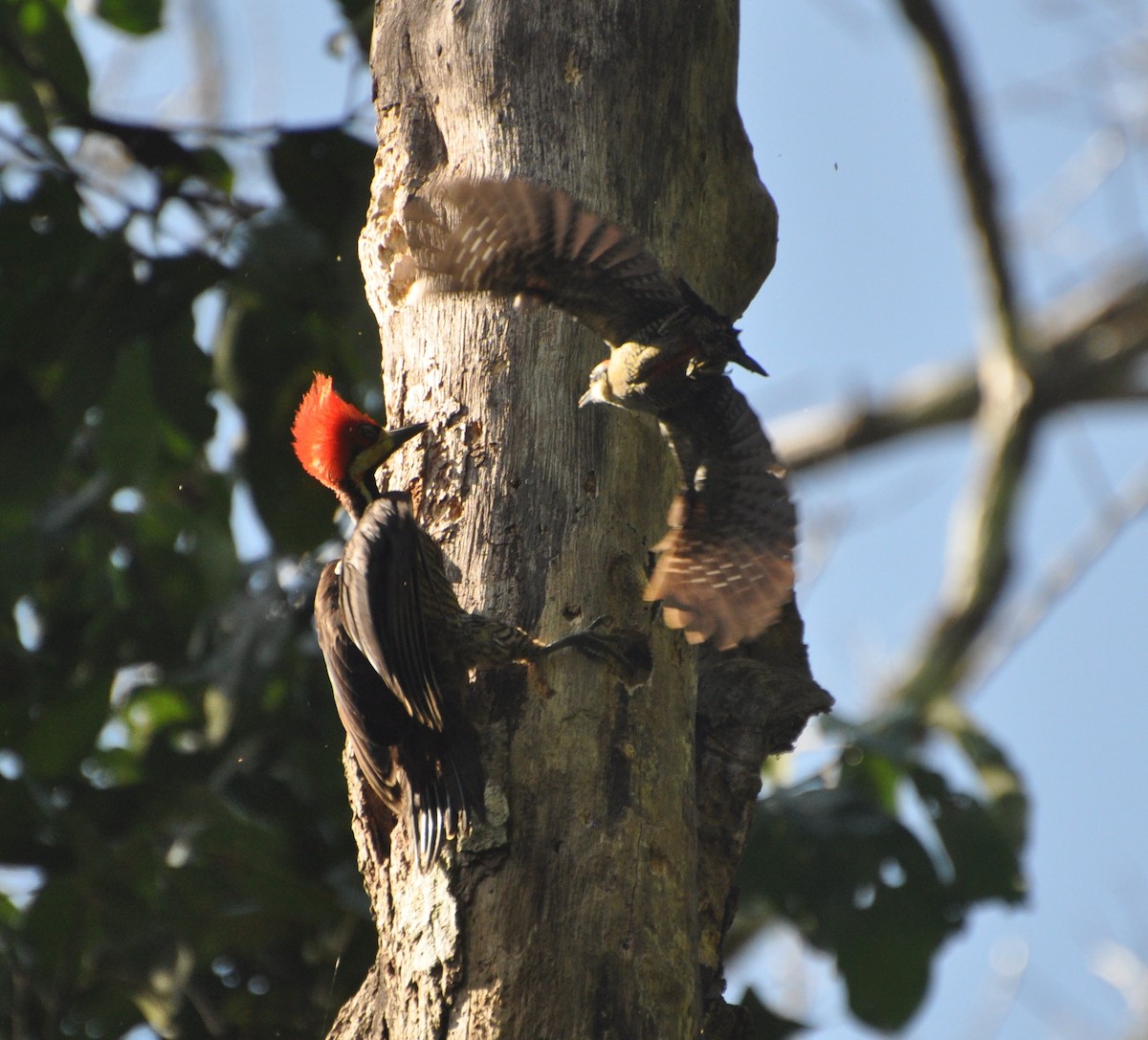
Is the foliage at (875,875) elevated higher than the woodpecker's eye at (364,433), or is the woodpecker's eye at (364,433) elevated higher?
the woodpecker's eye at (364,433)

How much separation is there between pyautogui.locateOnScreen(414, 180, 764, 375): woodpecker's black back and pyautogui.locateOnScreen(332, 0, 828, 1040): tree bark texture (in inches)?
2.6

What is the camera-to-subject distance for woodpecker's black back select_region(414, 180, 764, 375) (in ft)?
9.55

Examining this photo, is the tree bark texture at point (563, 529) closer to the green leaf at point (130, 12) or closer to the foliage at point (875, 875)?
the foliage at point (875, 875)

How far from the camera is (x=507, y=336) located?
3.07m

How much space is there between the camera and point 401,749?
2771 mm

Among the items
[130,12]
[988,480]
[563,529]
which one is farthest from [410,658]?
[988,480]

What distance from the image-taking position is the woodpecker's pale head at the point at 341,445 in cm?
333

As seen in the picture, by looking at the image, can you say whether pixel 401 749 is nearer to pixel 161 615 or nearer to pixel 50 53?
pixel 161 615

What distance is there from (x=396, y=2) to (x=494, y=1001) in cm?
235

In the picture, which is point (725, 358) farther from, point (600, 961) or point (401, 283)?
point (600, 961)

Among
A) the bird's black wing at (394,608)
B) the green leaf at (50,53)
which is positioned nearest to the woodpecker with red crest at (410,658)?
the bird's black wing at (394,608)

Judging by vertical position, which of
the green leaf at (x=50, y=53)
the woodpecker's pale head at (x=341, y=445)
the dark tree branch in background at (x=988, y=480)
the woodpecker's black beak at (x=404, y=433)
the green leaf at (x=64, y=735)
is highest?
the green leaf at (x=50, y=53)

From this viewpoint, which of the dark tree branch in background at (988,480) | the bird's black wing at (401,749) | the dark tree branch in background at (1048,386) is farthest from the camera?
the dark tree branch in background at (1048,386)

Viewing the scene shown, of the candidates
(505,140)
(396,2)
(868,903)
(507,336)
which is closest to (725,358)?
(507,336)
